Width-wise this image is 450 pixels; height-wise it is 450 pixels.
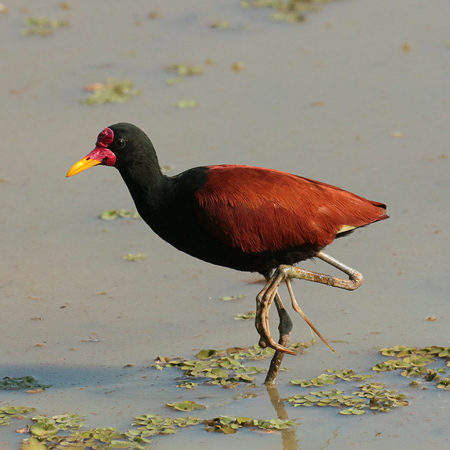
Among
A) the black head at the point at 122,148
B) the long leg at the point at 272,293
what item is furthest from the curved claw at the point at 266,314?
the black head at the point at 122,148

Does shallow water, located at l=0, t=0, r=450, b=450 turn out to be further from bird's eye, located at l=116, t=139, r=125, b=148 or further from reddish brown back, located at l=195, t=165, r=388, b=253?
bird's eye, located at l=116, t=139, r=125, b=148

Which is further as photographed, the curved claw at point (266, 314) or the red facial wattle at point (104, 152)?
the red facial wattle at point (104, 152)

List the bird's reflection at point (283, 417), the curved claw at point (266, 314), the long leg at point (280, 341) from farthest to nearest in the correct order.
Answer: the long leg at point (280, 341), the curved claw at point (266, 314), the bird's reflection at point (283, 417)

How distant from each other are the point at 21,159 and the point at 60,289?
2.35 m

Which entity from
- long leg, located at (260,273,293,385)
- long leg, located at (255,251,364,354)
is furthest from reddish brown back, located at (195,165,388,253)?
long leg, located at (260,273,293,385)

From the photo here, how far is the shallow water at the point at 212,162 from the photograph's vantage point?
4.82 meters

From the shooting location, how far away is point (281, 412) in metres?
4.48

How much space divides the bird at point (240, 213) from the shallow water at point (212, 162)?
64 centimetres

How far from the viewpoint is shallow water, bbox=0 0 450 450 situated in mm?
4816

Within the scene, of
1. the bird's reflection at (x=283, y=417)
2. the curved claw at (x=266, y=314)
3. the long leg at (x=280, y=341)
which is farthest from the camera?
the long leg at (x=280, y=341)

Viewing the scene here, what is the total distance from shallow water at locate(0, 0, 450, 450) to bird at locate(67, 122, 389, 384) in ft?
2.09

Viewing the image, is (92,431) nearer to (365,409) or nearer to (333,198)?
(365,409)

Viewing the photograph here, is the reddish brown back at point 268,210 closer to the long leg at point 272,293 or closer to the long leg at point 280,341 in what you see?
the long leg at point 272,293

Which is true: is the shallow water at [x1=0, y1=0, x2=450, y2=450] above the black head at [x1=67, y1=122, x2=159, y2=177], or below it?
below
